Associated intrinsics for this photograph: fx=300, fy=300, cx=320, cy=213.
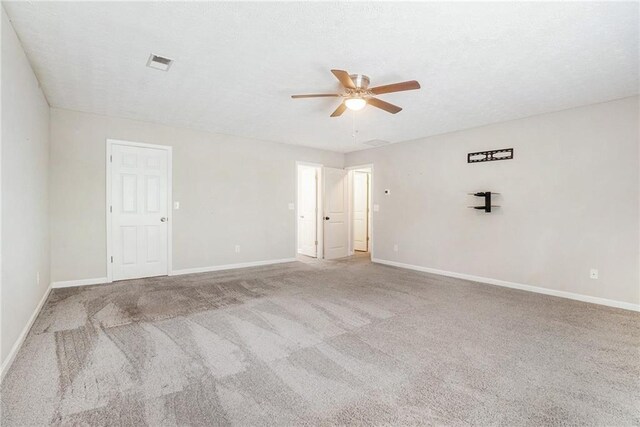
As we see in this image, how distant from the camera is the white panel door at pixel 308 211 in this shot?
7191mm

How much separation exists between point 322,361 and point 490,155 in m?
4.20

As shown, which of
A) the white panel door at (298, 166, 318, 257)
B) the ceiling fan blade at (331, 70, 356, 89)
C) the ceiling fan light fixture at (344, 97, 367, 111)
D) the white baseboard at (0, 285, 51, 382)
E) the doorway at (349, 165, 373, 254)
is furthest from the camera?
the doorway at (349, 165, 373, 254)

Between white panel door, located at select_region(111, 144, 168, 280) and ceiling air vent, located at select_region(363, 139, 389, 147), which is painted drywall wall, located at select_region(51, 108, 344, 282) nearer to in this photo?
white panel door, located at select_region(111, 144, 168, 280)

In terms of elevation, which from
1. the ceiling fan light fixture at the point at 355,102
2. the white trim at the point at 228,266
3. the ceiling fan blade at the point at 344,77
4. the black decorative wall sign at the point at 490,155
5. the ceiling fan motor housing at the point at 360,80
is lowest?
the white trim at the point at 228,266

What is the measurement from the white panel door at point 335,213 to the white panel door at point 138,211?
337 centimetres

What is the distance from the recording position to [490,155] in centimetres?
479

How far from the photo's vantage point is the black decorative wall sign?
460 centimetres

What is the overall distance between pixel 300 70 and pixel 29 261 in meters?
3.18

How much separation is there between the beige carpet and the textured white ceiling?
2.54 m

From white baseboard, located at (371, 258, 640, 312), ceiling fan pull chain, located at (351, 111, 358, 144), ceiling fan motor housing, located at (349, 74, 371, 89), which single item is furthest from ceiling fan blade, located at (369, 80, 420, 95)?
white baseboard, located at (371, 258, 640, 312)

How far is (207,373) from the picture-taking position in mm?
2141

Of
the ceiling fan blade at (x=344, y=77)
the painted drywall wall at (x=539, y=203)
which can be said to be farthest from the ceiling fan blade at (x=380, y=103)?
the painted drywall wall at (x=539, y=203)

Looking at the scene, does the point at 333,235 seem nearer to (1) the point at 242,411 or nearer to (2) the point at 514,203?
(2) the point at 514,203

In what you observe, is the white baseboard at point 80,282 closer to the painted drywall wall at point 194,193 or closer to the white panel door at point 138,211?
the painted drywall wall at point 194,193
